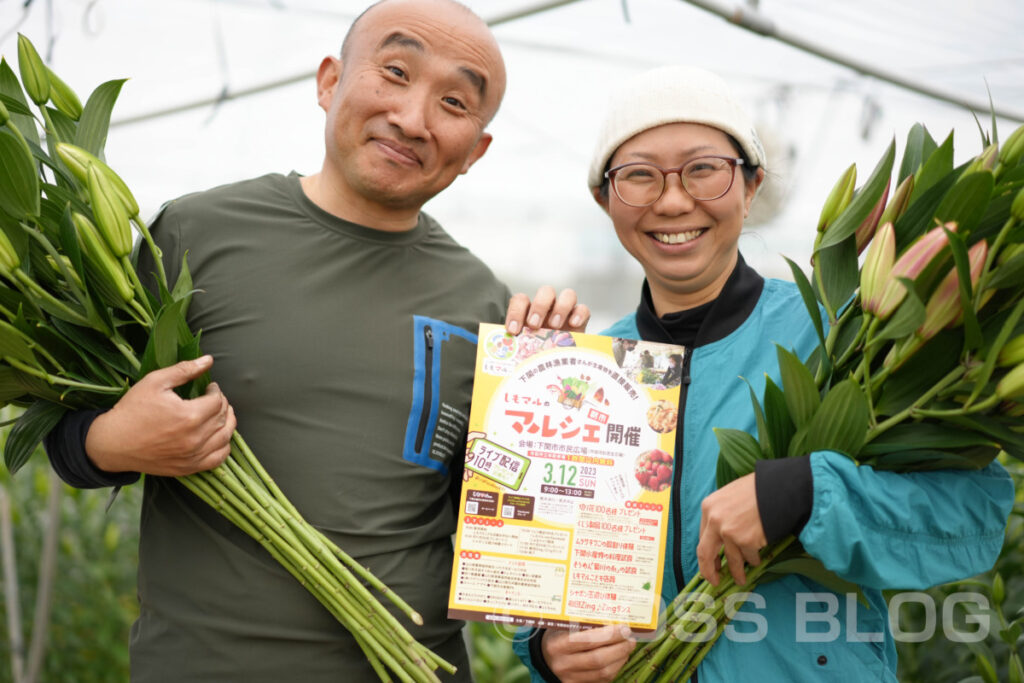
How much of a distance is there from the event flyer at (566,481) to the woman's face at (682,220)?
0.18 m

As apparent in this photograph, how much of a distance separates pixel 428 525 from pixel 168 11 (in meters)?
1.68

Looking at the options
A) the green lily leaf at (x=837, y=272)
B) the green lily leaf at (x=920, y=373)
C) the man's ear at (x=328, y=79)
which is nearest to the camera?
the green lily leaf at (x=920, y=373)

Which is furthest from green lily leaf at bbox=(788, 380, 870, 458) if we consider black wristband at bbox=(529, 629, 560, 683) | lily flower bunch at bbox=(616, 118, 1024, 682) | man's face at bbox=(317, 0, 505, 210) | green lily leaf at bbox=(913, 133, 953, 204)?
man's face at bbox=(317, 0, 505, 210)

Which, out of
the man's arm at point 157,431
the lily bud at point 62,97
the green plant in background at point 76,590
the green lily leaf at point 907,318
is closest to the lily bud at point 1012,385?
the green lily leaf at point 907,318

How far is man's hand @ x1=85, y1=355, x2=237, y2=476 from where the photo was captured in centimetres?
109

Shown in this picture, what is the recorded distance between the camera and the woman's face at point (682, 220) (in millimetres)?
1284

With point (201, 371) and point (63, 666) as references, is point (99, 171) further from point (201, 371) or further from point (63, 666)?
point (63, 666)

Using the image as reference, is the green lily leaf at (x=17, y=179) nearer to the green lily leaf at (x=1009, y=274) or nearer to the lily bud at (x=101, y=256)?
the lily bud at (x=101, y=256)

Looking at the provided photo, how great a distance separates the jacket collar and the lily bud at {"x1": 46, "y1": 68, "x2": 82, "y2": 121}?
999 mm

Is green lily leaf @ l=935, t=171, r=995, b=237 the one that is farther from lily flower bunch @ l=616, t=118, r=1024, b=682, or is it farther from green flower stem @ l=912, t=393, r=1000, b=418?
green flower stem @ l=912, t=393, r=1000, b=418

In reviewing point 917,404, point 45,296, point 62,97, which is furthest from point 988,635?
point 62,97

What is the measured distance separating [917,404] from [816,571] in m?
0.28

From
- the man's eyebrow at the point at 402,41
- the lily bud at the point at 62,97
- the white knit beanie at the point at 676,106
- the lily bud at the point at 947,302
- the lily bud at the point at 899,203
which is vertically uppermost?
the man's eyebrow at the point at 402,41

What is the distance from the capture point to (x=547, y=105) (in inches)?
106
